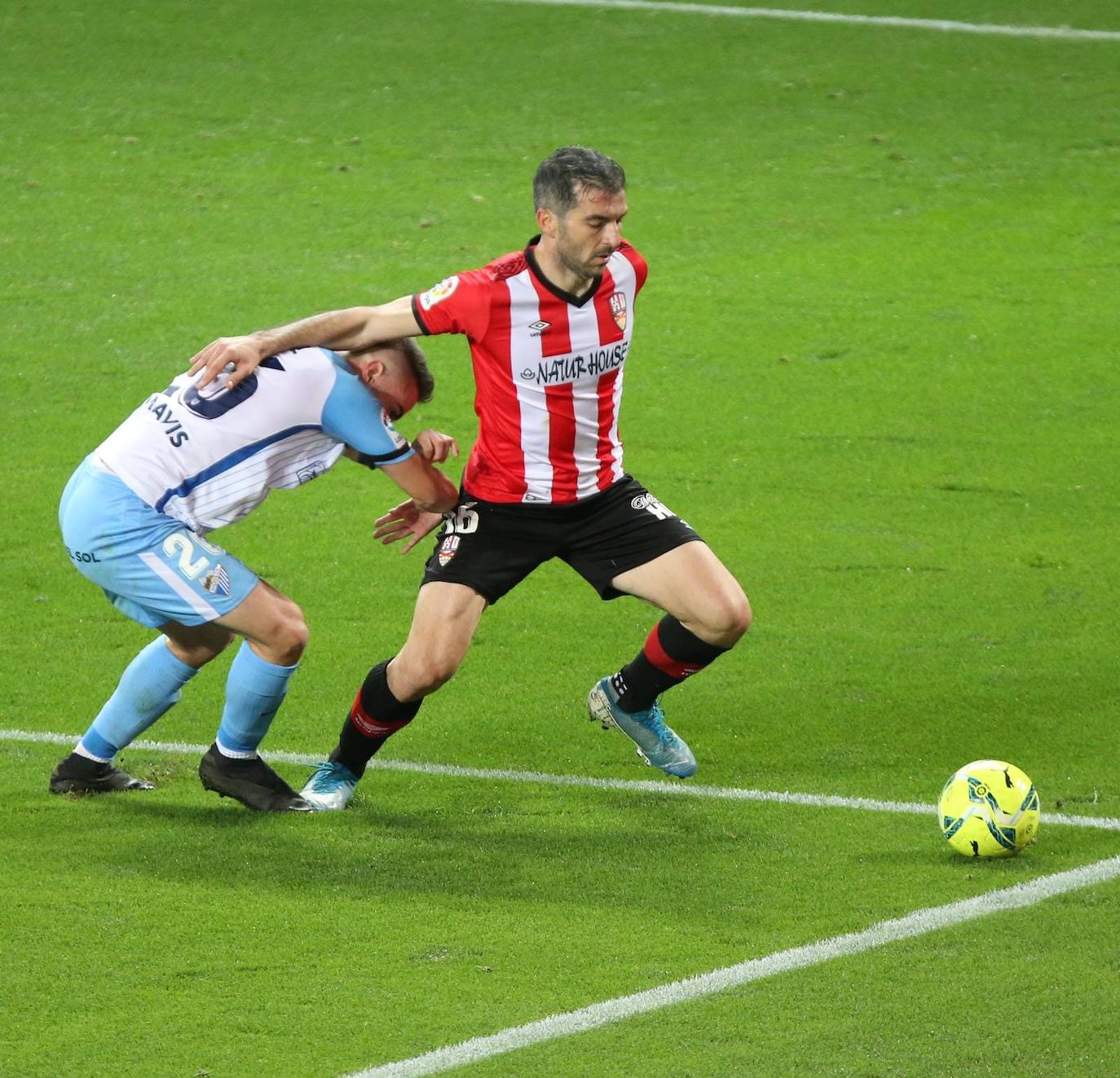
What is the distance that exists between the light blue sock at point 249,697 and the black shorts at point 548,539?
62cm

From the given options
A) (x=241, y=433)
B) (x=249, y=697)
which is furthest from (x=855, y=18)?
(x=249, y=697)

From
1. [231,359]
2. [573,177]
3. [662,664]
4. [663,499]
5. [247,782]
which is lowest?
[663,499]

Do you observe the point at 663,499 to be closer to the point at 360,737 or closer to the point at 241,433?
the point at 360,737

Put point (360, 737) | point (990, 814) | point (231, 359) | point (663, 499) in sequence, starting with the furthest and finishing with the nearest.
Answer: point (663, 499), point (360, 737), point (231, 359), point (990, 814)

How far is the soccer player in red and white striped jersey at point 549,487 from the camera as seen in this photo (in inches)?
248

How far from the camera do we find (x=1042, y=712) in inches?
291

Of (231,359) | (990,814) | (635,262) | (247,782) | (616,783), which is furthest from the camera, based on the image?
(616,783)

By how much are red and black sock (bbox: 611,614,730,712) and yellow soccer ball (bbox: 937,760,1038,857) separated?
1.06 metres

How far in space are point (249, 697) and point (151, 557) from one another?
0.56 m

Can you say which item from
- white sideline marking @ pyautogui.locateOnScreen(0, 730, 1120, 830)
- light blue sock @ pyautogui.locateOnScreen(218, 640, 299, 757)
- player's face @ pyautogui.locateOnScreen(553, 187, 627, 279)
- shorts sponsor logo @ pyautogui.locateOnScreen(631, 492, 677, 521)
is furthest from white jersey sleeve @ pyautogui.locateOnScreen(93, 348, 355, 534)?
white sideline marking @ pyautogui.locateOnScreen(0, 730, 1120, 830)

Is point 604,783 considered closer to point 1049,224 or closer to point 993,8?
point 1049,224

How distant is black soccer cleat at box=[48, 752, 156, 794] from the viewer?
654 centimetres

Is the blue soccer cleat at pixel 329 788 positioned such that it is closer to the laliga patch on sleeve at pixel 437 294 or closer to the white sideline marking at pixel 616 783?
the white sideline marking at pixel 616 783

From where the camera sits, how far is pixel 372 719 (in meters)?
6.43
